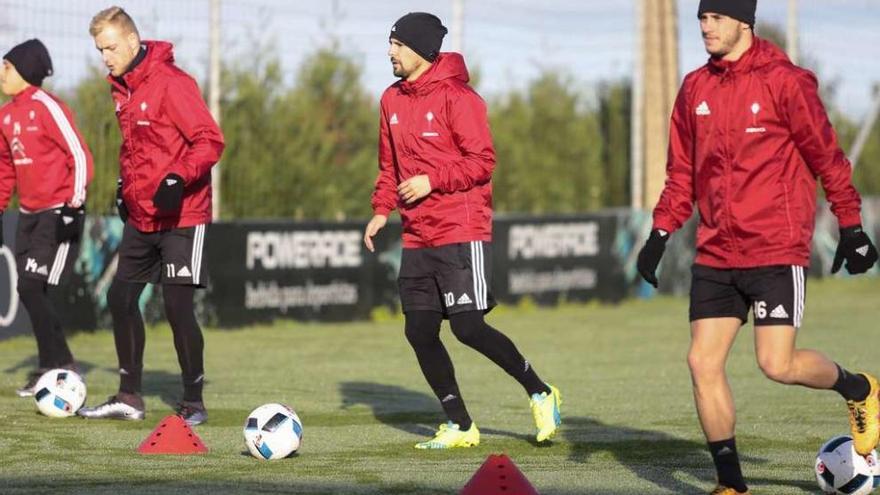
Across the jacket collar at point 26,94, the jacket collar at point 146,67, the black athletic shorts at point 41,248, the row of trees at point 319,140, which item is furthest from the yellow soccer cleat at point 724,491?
the row of trees at point 319,140

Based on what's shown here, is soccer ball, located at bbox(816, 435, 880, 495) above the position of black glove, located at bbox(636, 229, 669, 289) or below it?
below

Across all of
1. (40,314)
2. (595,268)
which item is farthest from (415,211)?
(595,268)

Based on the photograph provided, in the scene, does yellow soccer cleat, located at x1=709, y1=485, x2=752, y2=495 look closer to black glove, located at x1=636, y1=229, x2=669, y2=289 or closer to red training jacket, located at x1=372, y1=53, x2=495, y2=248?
black glove, located at x1=636, y1=229, x2=669, y2=289

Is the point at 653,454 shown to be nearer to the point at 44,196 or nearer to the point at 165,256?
the point at 165,256

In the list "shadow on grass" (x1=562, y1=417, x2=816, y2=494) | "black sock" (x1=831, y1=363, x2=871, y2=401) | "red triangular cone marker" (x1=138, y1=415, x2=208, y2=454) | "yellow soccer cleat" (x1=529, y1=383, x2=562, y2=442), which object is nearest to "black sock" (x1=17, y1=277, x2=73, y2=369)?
"red triangular cone marker" (x1=138, y1=415, x2=208, y2=454)

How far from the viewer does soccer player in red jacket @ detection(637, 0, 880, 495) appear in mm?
6574

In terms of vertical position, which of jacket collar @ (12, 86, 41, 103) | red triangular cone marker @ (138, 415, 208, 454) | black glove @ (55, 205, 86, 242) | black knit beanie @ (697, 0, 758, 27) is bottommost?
red triangular cone marker @ (138, 415, 208, 454)

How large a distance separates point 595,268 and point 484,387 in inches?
379

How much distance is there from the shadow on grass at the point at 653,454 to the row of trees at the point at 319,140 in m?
7.90

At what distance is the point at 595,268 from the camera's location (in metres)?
21.1

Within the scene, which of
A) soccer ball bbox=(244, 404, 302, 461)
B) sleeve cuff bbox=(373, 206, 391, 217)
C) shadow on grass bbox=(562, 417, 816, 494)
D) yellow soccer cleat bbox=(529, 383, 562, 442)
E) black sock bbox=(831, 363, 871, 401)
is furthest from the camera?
sleeve cuff bbox=(373, 206, 391, 217)

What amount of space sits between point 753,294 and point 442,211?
79.3 inches

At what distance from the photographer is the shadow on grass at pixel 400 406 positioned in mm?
9211

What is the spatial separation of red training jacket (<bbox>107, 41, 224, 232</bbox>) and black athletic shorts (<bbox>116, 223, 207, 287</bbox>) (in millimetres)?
55
